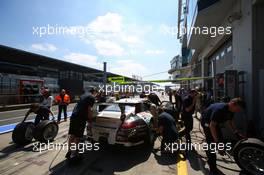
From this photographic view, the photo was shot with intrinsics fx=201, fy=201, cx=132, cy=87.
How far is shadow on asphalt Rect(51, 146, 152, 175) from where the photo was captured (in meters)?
4.46

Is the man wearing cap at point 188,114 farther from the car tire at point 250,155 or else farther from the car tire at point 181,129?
the car tire at point 250,155

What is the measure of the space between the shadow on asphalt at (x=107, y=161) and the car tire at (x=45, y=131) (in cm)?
176

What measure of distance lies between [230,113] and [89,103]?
134 inches

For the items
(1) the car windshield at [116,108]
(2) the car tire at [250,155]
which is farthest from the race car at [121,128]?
(2) the car tire at [250,155]

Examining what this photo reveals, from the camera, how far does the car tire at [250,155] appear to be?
4.20 meters

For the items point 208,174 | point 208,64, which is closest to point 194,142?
point 208,174

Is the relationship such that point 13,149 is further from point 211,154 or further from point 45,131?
point 211,154

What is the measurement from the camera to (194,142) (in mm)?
6809

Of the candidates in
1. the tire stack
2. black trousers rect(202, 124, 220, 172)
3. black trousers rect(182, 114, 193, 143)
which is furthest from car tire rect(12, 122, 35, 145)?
black trousers rect(202, 124, 220, 172)

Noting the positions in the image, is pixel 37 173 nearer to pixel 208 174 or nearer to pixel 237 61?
pixel 208 174

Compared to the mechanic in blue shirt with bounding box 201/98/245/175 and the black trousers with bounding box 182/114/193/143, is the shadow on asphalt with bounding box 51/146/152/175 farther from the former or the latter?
the mechanic in blue shirt with bounding box 201/98/245/175

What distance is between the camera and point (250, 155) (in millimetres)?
4324

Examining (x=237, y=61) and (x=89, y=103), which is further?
(x=237, y=61)

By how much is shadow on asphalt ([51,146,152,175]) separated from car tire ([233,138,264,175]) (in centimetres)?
218
